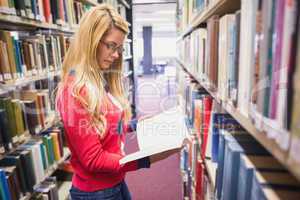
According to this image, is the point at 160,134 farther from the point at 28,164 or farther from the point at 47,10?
the point at 47,10

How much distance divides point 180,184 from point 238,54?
2.23 metres

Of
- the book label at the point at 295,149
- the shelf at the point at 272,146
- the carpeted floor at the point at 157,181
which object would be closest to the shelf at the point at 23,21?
the shelf at the point at 272,146

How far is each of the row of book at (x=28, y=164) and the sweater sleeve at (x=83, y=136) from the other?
546 millimetres

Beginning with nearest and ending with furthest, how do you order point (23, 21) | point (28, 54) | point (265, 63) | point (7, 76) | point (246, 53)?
point (265, 63), point (246, 53), point (7, 76), point (23, 21), point (28, 54)

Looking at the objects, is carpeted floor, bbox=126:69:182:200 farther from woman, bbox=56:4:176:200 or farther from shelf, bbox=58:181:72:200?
woman, bbox=56:4:176:200

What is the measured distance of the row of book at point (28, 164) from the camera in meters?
1.33

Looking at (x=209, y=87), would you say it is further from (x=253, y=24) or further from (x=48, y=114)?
(x=48, y=114)

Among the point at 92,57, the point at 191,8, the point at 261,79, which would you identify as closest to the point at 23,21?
the point at 92,57

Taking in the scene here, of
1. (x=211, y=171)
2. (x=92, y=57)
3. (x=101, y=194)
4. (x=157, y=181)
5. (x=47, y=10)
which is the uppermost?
(x=47, y=10)

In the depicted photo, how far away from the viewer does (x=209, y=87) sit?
1.11 meters

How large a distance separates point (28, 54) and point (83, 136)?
0.85m

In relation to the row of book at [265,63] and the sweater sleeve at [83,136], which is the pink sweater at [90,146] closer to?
the sweater sleeve at [83,136]

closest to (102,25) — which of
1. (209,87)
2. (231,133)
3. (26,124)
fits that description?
(209,87)

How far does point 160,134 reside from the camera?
1117 millimetres
